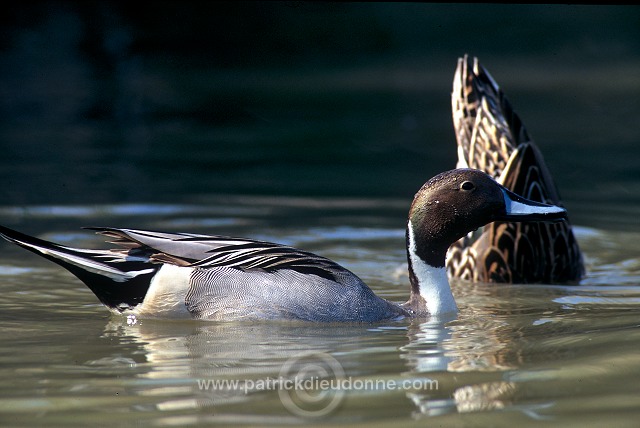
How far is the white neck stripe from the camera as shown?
707cm

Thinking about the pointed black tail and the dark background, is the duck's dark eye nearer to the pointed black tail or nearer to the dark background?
the pointed black tail

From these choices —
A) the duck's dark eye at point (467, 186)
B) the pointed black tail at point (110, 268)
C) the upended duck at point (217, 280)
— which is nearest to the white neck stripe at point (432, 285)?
the upended duck at point (217, 280)

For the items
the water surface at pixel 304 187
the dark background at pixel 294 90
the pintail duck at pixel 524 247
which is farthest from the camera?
the dark background at pixel 294 90

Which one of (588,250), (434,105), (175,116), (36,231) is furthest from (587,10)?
(36,231)

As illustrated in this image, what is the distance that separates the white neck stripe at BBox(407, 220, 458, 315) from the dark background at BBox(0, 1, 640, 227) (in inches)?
178

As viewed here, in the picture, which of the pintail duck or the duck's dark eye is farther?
the pintail duck

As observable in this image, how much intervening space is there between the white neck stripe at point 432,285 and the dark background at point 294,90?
4512mm

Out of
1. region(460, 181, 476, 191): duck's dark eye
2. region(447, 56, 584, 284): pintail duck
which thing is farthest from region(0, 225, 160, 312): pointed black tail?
region(447, 56, 584, 284): pintail duck

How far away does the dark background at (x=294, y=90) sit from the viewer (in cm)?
A: 1290

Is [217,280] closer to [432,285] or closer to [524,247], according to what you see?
[432,285]

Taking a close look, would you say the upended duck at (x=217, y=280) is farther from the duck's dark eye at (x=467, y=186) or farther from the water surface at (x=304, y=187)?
the water surface at (x=304, y=187)

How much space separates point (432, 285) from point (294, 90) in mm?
10770

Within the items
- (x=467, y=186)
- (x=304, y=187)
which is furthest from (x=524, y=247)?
(x=304, y=187)

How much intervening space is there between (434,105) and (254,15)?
3917 millimetres
